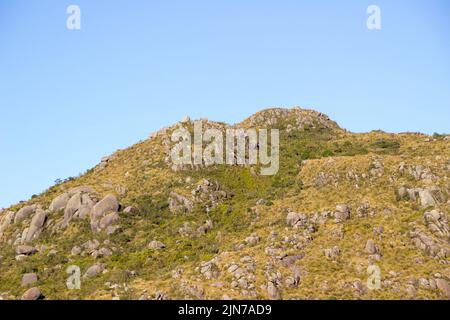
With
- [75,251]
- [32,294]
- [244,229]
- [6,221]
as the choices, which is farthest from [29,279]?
[244,229]

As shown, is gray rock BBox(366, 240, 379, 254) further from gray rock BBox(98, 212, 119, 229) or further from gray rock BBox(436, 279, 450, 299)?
gray rock BBox(98, 212, 119, 229)

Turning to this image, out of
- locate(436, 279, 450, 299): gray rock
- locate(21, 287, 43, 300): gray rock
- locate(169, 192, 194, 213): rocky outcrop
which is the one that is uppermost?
locate(169, 192, 194, 213): rocky outcrop

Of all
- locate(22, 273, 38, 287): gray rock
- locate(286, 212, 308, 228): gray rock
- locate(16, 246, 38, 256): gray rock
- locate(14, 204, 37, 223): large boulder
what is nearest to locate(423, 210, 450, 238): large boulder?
locate(286, 212, 308, 228): gray rock

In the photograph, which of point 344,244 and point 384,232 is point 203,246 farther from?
point 384,232

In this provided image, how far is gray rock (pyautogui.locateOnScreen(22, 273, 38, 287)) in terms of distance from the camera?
364 feet

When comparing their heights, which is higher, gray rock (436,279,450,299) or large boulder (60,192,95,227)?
large boulder (60,192,95,227)

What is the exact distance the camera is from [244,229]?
120m

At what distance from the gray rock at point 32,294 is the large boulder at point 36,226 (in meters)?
21.9

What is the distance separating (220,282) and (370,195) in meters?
38.2

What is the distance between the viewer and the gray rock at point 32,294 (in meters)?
105

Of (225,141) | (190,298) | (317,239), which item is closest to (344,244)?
(317,239)

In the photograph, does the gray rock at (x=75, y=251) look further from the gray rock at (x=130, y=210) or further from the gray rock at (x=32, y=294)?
the gray rock at (x=130, y=210)

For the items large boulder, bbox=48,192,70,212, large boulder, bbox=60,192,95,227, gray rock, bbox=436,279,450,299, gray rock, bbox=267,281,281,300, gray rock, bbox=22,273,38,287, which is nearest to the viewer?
gray rock, bbox=436,279,450,299

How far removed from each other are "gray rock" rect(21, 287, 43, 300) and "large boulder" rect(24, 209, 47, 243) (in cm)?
2186
